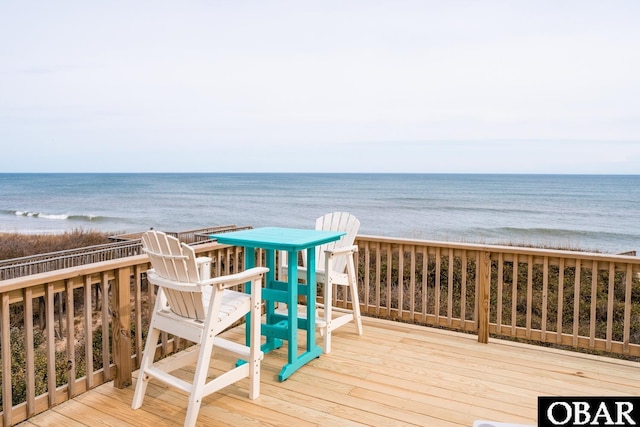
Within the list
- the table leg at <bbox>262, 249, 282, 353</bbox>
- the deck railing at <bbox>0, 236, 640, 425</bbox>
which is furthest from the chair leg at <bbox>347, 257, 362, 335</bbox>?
the table leg at <bbox>262, 249, 282, 353</bbox>

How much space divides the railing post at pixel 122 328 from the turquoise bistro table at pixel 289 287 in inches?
25.8

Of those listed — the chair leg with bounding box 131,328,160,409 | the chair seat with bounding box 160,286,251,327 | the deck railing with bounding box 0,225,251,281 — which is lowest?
the deck railing with bounding box 0,225,251,281

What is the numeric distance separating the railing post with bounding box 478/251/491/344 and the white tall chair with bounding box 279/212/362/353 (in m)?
1.05

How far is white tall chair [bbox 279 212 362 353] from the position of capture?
140 inches

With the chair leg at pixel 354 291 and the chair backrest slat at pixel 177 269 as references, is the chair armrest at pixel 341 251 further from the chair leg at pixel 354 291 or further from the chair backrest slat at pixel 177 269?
the chair backrest slat at pixel 177 269

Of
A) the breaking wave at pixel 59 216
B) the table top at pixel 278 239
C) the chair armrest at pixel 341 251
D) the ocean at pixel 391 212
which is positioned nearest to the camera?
the table top at pixel 278 239

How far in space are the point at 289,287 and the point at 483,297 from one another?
1.76 metres

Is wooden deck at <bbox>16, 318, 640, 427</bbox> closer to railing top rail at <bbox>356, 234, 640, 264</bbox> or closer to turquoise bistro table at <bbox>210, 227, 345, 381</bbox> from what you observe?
turquoise bistro table at <bbox>210, 227, 345, 381</bbox>

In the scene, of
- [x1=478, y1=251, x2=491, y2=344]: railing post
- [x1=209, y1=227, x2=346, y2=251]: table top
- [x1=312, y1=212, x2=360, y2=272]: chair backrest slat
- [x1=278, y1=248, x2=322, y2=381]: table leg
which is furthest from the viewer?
[x1=312, y1=212, x2=360, y2=272]: chair backrest slat

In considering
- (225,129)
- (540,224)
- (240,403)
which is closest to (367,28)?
(240,403)

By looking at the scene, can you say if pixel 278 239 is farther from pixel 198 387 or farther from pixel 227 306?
pixel 198 387

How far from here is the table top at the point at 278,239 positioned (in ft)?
9.72

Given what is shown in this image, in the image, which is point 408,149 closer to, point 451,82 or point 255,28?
point 451,82

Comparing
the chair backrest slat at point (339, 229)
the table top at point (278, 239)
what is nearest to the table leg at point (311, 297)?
the table top at point (278, 239)
